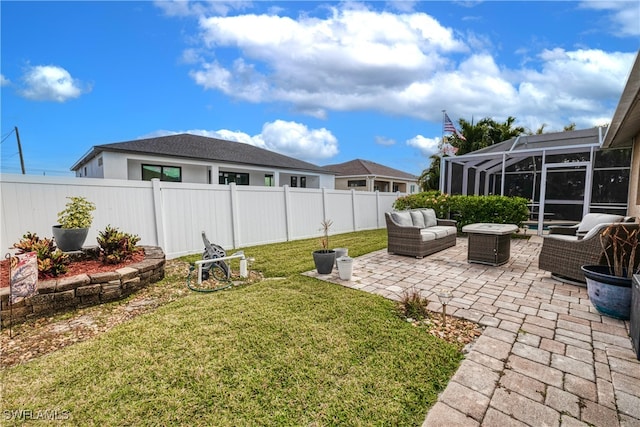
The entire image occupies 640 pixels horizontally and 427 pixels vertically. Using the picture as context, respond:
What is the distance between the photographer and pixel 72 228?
432 cm

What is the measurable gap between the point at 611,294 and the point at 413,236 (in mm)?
3321

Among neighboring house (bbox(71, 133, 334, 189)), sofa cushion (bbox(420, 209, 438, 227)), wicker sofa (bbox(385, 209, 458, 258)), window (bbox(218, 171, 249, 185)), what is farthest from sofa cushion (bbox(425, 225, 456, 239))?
window (bbox(218, 171, 249, 185))

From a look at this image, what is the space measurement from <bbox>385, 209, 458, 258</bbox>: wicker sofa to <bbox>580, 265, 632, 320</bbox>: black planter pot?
305cm

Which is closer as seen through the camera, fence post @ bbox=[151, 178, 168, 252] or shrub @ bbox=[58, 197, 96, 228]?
shrub @ bbox=[58, 197, 96, 228]

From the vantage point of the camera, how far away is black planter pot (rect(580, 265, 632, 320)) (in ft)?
10.1

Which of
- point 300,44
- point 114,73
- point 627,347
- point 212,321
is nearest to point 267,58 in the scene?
point 300,44

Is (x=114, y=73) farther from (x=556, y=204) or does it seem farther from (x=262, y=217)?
(x=556, y=204)

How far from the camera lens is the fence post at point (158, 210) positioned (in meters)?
5.97

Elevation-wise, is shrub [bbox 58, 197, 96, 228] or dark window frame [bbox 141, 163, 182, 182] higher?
dark window frame [bbox 141, 163, 182, 182]

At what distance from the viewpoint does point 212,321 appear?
3.07 m

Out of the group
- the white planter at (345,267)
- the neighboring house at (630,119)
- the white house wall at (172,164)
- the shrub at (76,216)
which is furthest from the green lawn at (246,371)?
the white house wall at (172,164)

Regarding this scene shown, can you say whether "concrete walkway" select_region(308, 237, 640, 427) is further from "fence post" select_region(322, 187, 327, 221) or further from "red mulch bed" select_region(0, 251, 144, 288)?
"fence post" select_region(322, 187, 327, 221)

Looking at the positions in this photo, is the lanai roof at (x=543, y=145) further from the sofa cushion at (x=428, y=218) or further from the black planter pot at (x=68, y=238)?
the black planter pot at (x=68, y=238)

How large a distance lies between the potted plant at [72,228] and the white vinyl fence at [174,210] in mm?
757
